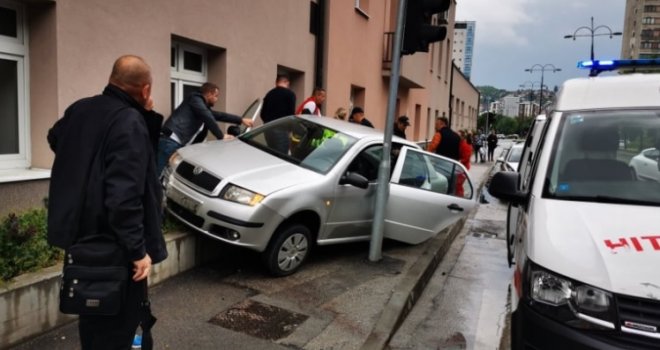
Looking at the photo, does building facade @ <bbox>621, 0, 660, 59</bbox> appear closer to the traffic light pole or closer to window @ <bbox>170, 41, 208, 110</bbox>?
window @ <bbox>170, 41, 208, 110</bbox>

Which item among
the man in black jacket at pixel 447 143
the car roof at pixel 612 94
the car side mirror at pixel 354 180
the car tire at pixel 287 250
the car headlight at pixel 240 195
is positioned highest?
the car roof at pixel 612 94

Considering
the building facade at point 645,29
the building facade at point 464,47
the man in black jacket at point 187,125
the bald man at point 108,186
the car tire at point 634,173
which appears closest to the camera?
the bald man at point 108,186

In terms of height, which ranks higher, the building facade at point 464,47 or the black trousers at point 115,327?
→ the building facade at point 464,47

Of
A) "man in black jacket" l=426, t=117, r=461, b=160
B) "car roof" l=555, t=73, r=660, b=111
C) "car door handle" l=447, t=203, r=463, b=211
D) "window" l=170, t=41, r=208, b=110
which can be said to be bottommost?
"car door handle" l=447, t=203, r=463, b=211

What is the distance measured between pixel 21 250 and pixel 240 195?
1736mm

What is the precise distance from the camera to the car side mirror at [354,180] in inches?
210

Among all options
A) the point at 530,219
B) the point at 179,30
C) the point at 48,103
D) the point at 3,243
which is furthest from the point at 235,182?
the point at 179,30

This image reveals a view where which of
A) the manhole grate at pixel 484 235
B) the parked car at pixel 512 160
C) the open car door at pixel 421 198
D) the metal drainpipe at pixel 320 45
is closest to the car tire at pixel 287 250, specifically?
the open car door at pixel 421 198

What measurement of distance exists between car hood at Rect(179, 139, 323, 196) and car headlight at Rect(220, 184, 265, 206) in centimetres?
4

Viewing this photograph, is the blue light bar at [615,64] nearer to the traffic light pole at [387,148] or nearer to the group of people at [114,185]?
the traffic light pole at [387,148]

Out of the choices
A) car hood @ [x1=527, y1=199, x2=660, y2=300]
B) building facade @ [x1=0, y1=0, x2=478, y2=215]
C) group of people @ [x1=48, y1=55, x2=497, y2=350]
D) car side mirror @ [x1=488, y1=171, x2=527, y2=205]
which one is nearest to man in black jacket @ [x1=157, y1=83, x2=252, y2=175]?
building facade @ [x1=0, y1=0, x2=478, y2=215]

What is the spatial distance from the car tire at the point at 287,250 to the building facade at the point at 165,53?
2.36 meters

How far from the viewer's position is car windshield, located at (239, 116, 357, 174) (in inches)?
217

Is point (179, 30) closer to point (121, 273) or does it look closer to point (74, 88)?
point (74, 88)
